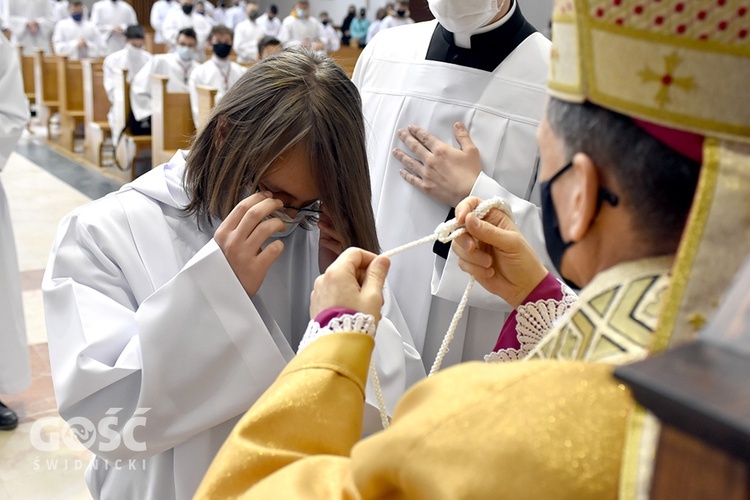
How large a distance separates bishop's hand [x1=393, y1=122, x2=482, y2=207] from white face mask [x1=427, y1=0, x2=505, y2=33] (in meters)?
0.26

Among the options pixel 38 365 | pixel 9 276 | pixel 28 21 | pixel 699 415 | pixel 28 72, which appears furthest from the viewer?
pixel 28 21

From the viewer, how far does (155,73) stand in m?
9.58

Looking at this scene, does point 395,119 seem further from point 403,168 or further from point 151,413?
point 151,413

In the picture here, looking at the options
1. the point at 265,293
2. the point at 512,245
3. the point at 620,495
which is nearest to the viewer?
the point at 620,495

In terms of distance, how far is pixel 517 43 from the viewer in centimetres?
214

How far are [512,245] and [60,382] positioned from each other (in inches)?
34.5

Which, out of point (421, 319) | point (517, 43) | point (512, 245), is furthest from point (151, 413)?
point (517, 43)

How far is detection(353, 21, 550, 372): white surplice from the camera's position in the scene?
6.86 ft

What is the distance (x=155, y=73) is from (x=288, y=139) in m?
8.60

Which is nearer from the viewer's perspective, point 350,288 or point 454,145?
point 350,288

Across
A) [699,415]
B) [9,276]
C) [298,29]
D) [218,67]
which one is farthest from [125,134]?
[298,29]

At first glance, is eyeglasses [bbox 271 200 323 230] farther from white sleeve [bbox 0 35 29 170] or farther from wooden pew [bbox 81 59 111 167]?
wooden pew [bbox 81 59 111 167]

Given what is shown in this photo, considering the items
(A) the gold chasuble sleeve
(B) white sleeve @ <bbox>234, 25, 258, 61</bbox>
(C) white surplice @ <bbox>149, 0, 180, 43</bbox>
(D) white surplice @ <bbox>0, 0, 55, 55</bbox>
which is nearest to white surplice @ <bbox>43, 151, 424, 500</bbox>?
(A) the gold chasuble sleeve

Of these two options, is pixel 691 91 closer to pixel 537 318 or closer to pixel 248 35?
pixel 537 318
